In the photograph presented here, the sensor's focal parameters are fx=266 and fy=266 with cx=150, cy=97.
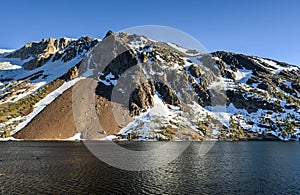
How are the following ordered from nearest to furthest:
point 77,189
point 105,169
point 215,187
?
point 77,189 → point 215,187 → point 105,169

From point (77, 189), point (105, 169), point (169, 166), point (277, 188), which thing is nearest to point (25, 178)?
point (77, 189)

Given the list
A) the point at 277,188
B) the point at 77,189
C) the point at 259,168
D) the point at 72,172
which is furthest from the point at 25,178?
the point at 259,168

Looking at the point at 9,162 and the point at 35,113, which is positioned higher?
the point at 35,113

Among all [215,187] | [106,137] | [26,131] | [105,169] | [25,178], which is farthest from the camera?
[106,137]

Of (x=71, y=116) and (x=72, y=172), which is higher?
(x=71, y=116)

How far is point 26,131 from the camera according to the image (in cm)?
17362

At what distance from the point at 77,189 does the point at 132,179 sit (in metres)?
15.2

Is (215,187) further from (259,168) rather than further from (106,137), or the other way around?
(106,137)

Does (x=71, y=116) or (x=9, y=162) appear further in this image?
(x=71, y=116)

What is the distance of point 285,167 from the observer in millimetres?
84562

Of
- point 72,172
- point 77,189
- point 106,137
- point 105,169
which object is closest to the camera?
point 77,189

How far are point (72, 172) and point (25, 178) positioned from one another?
11349 mm

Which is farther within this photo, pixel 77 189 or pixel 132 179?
pixel 132 179

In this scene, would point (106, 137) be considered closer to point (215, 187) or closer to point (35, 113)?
point (35, 113)
